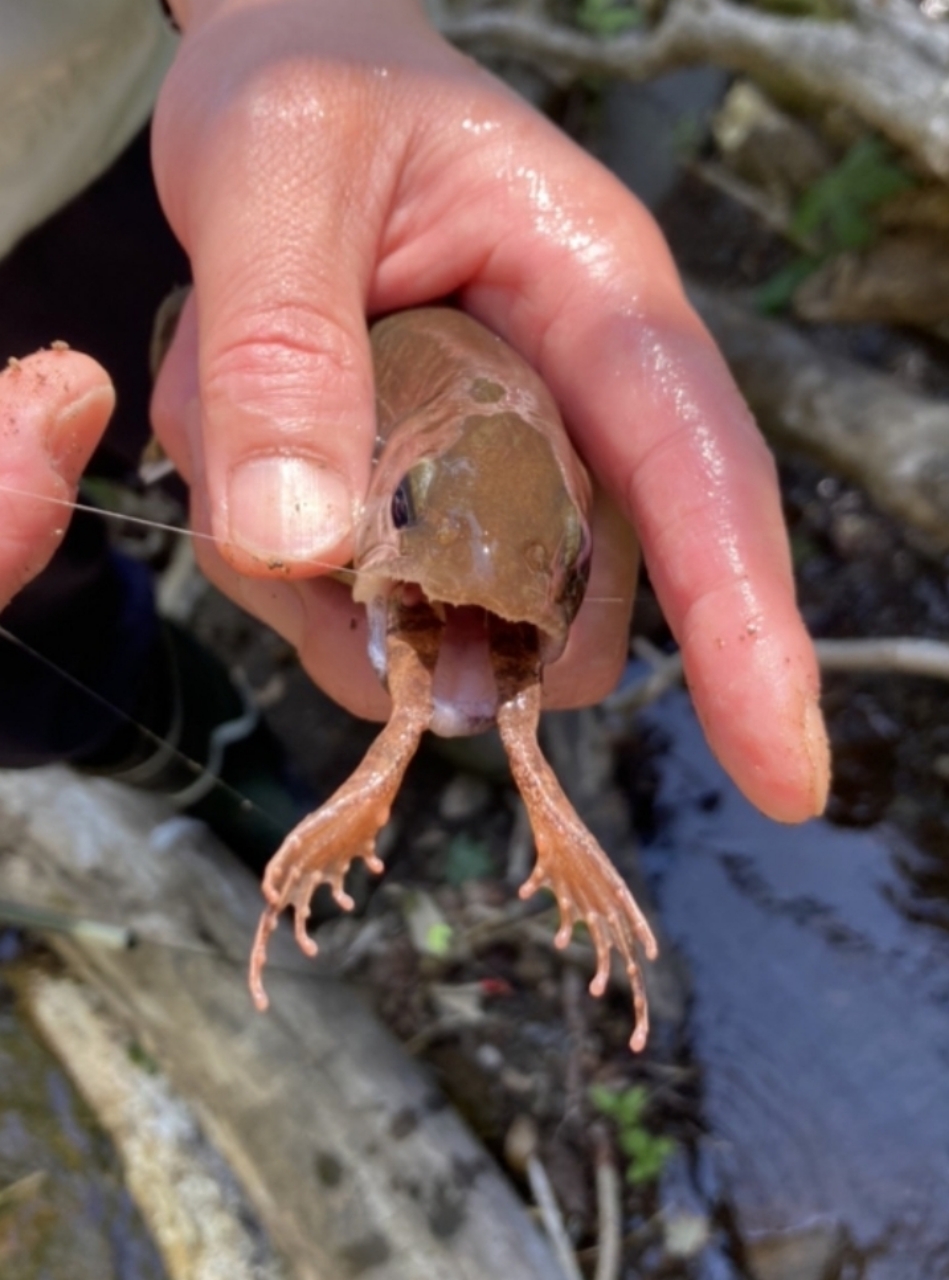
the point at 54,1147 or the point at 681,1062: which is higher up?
the point at 681,1062

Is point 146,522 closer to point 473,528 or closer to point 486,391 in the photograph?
point 486,391

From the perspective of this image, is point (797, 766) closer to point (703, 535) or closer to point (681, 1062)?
point (703, 535)

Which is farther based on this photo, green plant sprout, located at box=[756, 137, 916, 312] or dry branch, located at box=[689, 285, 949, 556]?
green plant sprout, located at box=[756, 137, 916, 312]

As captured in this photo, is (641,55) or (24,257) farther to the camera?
(641,55)

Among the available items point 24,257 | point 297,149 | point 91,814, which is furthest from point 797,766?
point 24,257

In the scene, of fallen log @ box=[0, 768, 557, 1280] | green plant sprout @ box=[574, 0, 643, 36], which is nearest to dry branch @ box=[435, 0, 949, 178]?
green plant sprout @ box=[574, 0, 643, 36]

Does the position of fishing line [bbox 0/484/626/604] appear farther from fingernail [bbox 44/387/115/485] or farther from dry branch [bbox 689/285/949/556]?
dry branch [bbox 689/285/949/556]

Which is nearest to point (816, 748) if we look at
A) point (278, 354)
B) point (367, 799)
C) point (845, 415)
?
point (367, 799)
